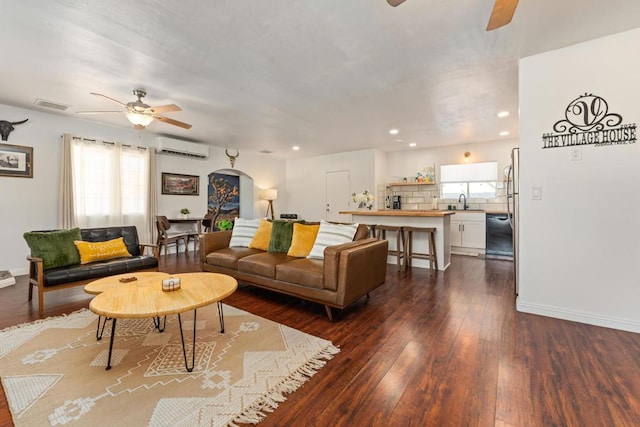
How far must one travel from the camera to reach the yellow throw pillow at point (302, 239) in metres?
3.27

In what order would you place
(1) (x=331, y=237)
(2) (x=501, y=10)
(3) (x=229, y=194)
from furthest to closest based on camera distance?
(3) (x=229, y=194), (1) (x=331, y=237), (2) (x=501, y=10)

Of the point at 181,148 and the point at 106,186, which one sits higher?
the point at 181,148

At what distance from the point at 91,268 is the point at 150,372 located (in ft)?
6.18

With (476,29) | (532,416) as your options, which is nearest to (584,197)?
(476,29)

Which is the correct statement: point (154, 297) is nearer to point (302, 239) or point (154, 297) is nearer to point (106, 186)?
point (302, 239)

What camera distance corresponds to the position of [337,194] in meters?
7.66

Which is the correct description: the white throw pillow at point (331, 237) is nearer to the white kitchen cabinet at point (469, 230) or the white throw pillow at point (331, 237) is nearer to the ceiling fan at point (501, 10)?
the ceiling fan at point (501, 10)

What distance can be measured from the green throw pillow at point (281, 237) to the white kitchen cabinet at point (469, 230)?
13.7 ft

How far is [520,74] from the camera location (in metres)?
2.73

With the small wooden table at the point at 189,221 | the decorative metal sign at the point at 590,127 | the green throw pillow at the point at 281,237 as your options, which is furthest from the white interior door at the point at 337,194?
the decorative metal sign at the point at 590,127

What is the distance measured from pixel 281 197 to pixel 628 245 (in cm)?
745

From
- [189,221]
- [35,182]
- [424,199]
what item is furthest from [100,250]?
[424,199]

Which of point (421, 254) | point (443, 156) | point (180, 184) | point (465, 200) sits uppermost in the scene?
point (443, 156)

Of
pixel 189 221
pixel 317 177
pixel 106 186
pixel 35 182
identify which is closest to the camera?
pixel 35 182
